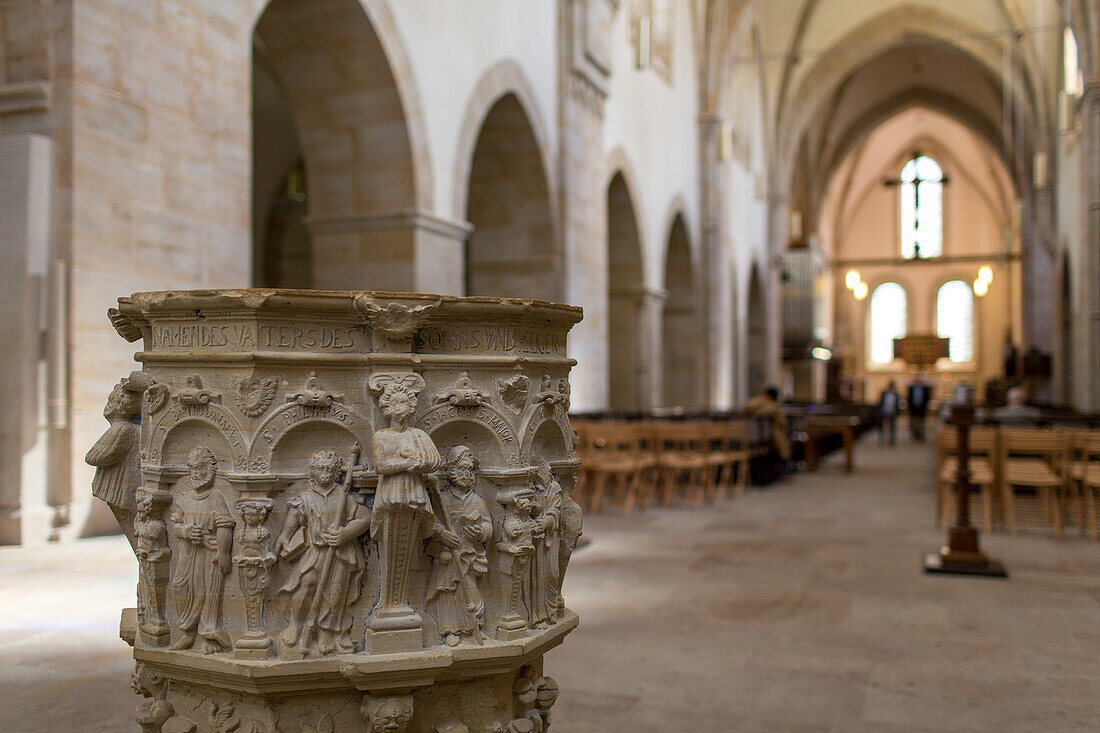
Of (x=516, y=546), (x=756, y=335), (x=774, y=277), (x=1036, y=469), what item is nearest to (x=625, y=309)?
(x=1036, y=469)

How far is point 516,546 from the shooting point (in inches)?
101

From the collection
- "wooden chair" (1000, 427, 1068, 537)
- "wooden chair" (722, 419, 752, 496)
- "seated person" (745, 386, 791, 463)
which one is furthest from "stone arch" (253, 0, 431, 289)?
"wooden chair" (1000, 427, 1068, 537)

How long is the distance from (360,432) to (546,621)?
2.33 ft

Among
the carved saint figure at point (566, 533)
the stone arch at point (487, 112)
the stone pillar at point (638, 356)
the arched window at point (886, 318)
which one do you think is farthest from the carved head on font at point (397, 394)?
the arched window at point (886, 318)

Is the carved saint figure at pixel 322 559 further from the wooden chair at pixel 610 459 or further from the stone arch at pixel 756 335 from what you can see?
the stone arch at pixel 756 335

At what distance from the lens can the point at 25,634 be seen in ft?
13.7

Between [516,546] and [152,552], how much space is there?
882mm

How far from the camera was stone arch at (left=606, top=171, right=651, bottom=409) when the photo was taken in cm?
1697

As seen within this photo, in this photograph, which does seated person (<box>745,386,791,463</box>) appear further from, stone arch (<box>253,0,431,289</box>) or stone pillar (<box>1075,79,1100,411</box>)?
stone pillar (<box>1075,79,1100,411</box>)

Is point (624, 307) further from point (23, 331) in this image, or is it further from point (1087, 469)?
point (23, 331)

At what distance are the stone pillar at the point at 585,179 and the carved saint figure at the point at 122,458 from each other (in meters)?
10.2

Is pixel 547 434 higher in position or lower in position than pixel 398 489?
higher

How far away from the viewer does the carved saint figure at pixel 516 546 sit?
101 inches

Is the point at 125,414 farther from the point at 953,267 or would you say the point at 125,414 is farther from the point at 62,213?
the point at 953,267
